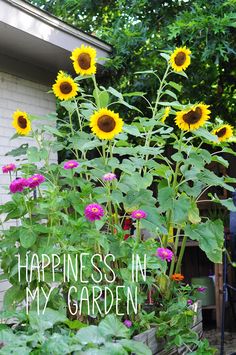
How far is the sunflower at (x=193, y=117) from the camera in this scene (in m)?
2.19

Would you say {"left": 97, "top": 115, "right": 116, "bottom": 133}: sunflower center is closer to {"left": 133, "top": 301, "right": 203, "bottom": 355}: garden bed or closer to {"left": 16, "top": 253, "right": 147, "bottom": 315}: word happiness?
{"left": 16, "top": 253, "right": 147, "bottom": 315}: word happiness

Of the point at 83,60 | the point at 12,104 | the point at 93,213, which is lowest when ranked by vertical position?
the point at 93,213

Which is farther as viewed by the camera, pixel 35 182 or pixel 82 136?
pixel 82 136

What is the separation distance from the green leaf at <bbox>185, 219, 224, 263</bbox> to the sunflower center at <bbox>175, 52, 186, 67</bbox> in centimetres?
78

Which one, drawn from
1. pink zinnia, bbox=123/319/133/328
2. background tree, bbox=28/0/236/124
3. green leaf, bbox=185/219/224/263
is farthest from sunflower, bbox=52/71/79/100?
background tree, bbox=28/0/236/124

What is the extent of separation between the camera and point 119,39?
433 centimetres

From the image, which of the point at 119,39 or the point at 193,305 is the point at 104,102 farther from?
the point at 119,39

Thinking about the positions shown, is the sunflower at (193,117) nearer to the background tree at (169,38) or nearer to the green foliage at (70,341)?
the green foliage at (70,341)

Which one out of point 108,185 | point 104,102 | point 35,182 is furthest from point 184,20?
point 35,182

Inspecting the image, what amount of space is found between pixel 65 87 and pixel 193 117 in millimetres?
594

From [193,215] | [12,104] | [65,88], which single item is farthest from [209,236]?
[12,104]

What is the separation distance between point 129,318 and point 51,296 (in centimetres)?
42

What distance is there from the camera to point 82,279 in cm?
191

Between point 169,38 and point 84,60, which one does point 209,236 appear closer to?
point 84,60
